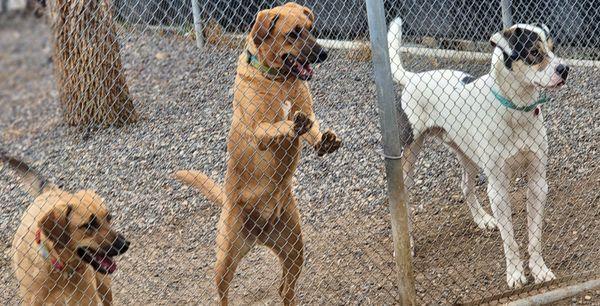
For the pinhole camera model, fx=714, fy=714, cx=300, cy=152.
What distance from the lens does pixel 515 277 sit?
3779 millimetres

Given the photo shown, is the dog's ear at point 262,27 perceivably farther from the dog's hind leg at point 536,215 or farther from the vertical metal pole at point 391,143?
the dog's hind leg at point 536,215

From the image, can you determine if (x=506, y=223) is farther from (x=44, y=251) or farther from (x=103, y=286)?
(x=44, y=251)

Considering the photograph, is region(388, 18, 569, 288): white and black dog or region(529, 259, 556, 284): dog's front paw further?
region(529, 259, 556, 284): dog's front paw

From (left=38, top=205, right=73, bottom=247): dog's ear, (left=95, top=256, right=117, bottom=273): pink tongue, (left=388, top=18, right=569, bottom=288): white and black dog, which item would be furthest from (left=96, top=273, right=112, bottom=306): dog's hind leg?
(left=388, top=18, right=569, bottom=288): white and black dog

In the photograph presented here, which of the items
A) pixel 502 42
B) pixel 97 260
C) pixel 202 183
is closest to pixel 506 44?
pixel 502 42

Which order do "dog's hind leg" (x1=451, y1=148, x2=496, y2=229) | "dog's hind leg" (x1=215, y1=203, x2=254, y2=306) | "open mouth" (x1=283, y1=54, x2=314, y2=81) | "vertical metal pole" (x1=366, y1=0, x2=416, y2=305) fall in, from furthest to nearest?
"dog's hind leg" (x1=451, y1=148, x2=496, y2=229), "dog's hind leg" (x1=215, y1=203, x2=254, y2=306), "open mouth" (x1=283, y1=54, x2=314, y2=81), "vertical metal pole" (x1=366, y1=0, x2=416, y2=305)

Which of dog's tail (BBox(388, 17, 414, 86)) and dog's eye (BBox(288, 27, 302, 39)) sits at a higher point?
dog's tail (BBox(388, 17, 414, 86))

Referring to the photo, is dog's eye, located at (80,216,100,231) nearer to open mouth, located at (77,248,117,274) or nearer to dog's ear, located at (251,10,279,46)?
open mouth, located at (77,248,117,274)

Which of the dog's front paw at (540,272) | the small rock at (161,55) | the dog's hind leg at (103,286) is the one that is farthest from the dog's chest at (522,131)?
the small rock at (161,55)

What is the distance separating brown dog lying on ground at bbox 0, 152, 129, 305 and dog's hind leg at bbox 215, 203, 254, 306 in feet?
1.50

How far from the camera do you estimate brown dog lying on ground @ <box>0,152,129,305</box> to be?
3.15 m

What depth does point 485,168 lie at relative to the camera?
3.85 meters

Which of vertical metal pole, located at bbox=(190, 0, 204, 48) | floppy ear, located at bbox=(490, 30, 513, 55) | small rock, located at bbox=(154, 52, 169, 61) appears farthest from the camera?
small rock, located at bbox=(154, 52, 169, 61)

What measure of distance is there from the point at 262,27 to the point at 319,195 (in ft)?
7.01
